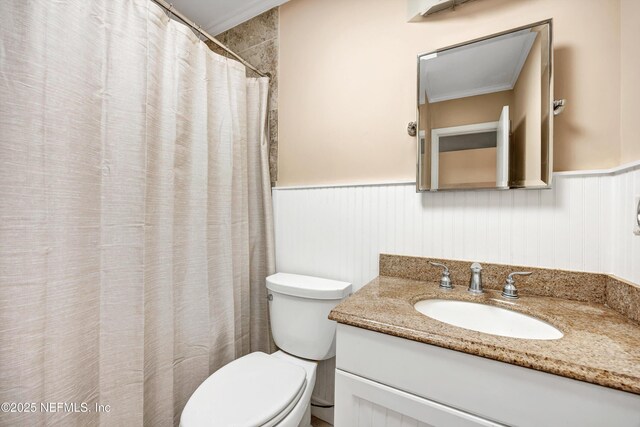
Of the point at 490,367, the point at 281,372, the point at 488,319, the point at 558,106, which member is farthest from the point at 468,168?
the point at 281,372

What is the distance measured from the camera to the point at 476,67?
1003 mm

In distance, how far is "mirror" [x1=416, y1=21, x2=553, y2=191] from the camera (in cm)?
90

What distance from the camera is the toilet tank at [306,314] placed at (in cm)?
112

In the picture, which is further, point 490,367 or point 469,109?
point 469,109

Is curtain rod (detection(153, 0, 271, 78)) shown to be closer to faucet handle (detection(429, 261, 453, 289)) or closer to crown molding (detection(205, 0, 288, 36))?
crown molding (detection(205, 0, 288, 36))

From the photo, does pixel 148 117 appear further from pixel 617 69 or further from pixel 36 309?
pixel 617 69

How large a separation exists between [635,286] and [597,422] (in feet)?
1.43

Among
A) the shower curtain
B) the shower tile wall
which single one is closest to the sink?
the shower curtain

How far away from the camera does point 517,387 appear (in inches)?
21.6

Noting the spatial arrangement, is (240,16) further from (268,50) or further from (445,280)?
(445,280)

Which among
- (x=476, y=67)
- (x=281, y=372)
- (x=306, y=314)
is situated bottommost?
(x=281, y=372)

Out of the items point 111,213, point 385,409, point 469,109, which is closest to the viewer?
point 385,409

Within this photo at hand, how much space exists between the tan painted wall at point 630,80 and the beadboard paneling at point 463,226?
9 centimetres

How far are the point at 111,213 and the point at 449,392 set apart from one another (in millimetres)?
1107
